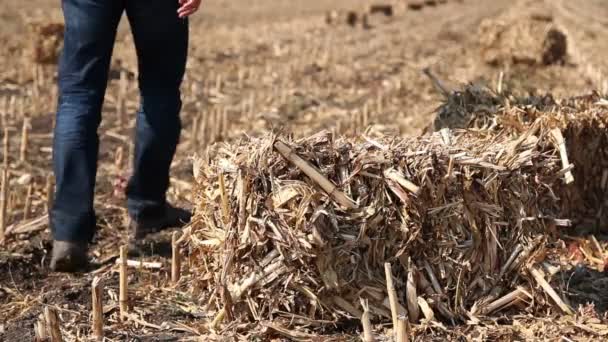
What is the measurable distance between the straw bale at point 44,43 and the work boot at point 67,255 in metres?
6.40

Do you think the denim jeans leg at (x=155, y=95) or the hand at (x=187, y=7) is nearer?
the hand at (x=187, y=7)

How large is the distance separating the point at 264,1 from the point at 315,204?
19407 millimetres

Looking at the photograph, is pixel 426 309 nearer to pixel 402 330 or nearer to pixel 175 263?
pixel 402 330

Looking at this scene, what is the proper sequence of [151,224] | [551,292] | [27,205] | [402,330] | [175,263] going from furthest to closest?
1. [27,205]
2. [151,224]
3. [175,263]
4. [551,292]
5. [402,330]

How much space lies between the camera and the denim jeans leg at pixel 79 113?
390cm

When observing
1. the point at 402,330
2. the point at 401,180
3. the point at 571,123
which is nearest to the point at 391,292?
the point at 402,330

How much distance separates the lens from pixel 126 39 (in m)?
12.7

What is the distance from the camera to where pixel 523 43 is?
10922 millimetres

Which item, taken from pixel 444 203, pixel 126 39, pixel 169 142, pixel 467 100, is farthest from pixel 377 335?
pixel 126 39

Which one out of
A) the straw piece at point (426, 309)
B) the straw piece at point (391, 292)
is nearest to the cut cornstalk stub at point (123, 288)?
the straw piece at point (391, 292)

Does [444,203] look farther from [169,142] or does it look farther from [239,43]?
[239,43]

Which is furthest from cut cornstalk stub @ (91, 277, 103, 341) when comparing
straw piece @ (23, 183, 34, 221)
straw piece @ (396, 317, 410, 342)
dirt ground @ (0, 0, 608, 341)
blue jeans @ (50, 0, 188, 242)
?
straw piece @ (23, 183, 34, 221)

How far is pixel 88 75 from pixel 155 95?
38 centimetres

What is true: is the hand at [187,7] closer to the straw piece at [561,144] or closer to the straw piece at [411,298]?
the straw piece at [411,298]
